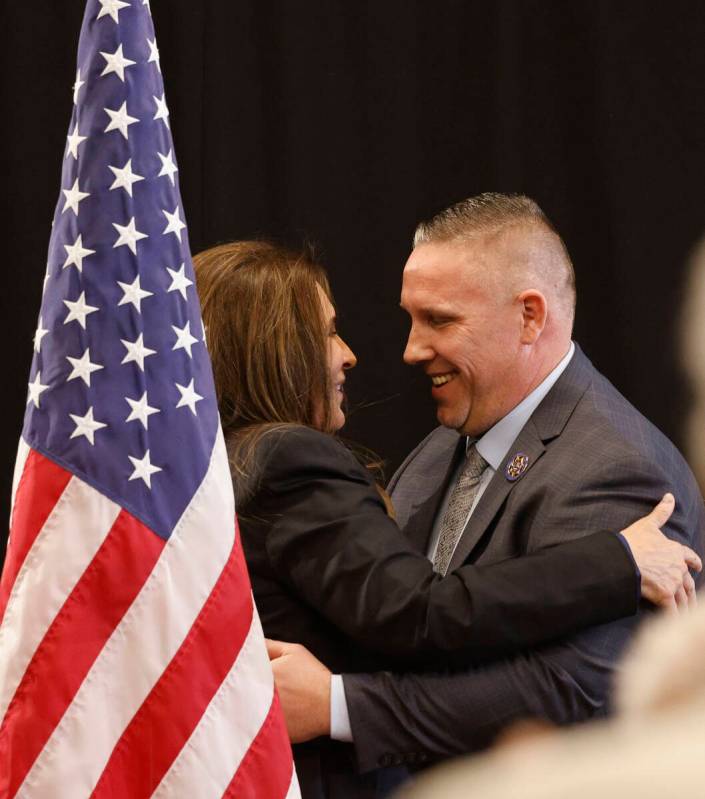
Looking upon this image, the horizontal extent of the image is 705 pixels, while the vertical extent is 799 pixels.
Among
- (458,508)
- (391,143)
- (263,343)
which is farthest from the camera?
(391,143)

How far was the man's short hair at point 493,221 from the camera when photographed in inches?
96.2

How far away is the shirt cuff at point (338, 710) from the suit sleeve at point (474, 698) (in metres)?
0.01

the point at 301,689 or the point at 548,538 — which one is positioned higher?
the point at 548,538

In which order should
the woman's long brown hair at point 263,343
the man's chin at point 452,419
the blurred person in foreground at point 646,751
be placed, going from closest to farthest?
the blurred person in foreground at point 646,751 → the woman's long brown hair at point 263,343 → the man's chin at point 452,419

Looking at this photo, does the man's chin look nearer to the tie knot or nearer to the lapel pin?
the tie knot

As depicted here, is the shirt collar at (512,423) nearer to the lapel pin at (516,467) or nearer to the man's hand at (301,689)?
the lapel pin at (516,467)

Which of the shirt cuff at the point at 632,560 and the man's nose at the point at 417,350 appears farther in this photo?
the man's nose at the point at 417,350

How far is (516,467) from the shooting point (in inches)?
86.4

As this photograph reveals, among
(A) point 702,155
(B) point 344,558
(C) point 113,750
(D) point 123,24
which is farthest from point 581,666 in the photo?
(A) point 702,155

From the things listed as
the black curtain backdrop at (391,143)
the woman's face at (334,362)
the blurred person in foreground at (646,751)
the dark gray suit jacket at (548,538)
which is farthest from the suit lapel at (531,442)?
the blurred person in foreground at (646,751)

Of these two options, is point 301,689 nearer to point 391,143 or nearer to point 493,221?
point 493,221

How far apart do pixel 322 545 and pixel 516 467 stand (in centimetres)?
50

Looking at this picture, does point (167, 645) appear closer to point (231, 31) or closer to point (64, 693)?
point (64, 693)

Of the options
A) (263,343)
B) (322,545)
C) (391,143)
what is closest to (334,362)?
(263,343)
